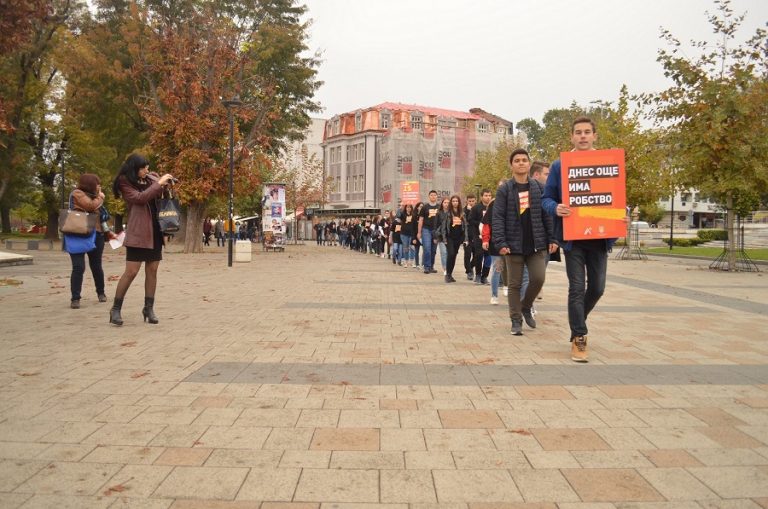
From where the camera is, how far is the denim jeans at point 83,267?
9.05m

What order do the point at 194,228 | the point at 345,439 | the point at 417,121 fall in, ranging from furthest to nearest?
the point at 417,121, the point at 194,228, the point at 345,439

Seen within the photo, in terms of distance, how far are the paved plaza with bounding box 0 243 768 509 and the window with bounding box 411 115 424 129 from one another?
222 ft

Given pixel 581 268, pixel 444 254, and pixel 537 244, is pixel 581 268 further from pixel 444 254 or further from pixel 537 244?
pixel 444 254

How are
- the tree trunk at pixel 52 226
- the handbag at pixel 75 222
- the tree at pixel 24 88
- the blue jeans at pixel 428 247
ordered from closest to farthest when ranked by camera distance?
the handbag at pixel 75 222, the blue jeans at pixel 428 247, the tree at pixel 24 88, the tree trunk at pixel 52 226

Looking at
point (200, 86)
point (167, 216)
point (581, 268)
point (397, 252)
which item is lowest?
point (397, 252)

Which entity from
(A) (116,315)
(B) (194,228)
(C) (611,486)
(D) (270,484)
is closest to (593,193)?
(C) (611,486)

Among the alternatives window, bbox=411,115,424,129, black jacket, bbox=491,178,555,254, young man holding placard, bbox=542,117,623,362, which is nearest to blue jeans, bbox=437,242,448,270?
black jacket, bbox=491,178,555,254

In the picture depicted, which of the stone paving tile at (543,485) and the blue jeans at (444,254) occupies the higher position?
the blue jeans at (444,254)

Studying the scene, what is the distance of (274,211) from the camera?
32281 millimetres

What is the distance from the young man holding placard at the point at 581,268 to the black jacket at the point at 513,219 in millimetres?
993

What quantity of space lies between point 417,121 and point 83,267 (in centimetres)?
6737

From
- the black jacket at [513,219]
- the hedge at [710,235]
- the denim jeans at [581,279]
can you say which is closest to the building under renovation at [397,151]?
the hedge at [710,235]

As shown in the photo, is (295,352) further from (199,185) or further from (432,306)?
(199,185)

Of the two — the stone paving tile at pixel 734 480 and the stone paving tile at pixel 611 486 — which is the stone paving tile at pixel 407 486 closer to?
the stone paving tile at pixel 611 486
